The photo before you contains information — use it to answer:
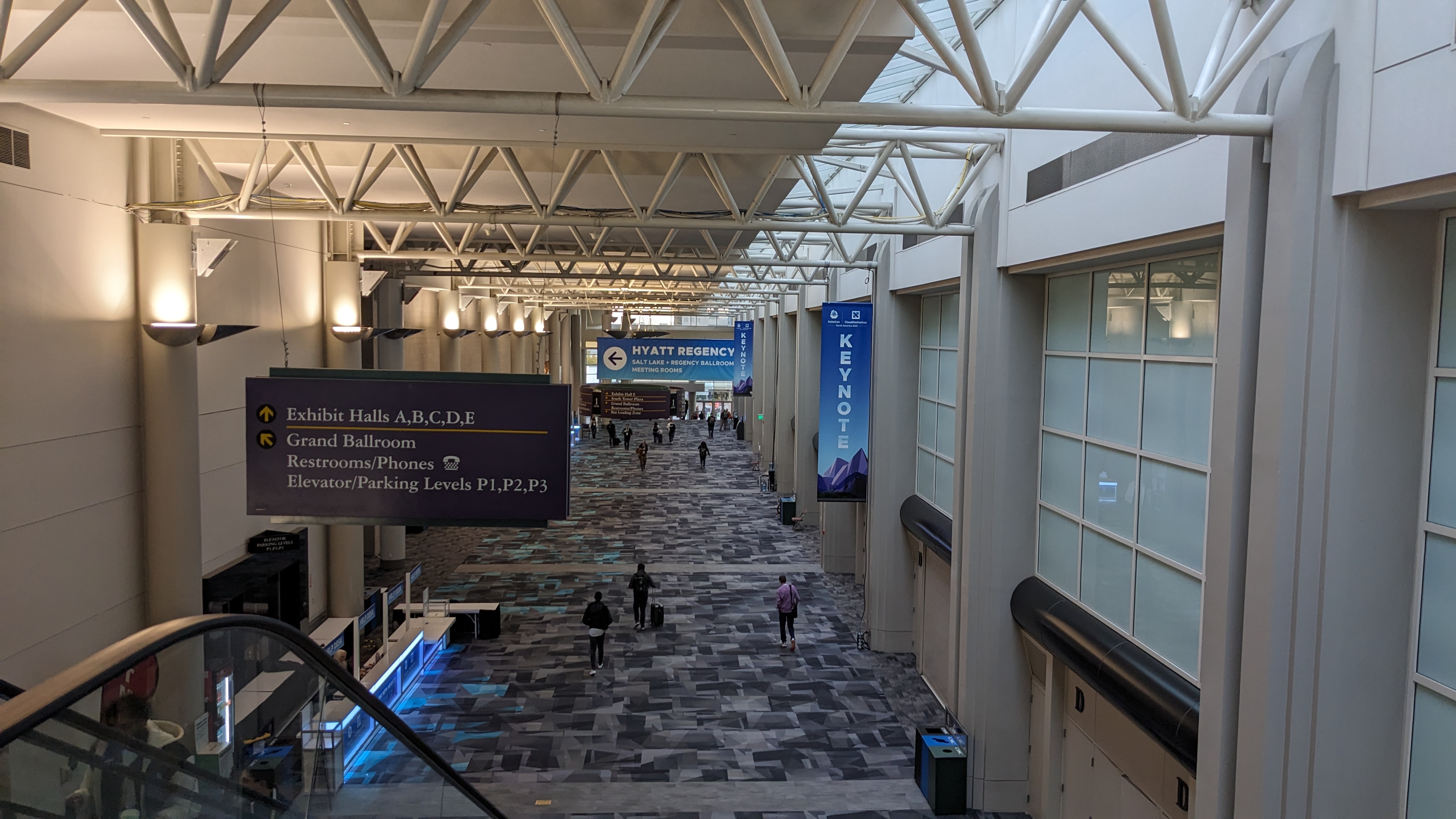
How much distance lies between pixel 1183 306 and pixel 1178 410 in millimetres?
826

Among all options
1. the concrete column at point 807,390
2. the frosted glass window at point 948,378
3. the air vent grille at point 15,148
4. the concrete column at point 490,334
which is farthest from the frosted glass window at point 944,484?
the concrete column at point 490,334

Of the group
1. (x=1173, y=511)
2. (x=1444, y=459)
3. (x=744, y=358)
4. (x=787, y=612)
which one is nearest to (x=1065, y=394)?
(x=1173, y=511)

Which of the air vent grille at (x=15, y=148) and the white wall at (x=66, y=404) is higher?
the air vent grille at (x=15, y=148)

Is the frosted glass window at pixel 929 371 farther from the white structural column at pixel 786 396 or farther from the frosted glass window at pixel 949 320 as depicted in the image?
the white structural column at pixel 786 396

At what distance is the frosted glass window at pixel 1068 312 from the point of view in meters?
9.12

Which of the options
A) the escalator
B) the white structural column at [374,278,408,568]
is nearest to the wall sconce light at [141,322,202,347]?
the escalator

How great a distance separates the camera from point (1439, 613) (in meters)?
4.91

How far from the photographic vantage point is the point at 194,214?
9.62 metres

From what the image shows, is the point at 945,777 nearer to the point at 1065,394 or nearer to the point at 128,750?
the point at 1065,394

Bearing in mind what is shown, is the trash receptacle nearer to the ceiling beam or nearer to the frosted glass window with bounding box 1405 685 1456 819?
the frosted glass window with bounding box 1405 685 1456 819

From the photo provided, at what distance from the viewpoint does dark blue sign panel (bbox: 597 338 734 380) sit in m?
33.2

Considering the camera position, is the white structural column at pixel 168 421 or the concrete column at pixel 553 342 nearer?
the white structural column at pixel 168 421

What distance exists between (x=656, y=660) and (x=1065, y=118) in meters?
11.4

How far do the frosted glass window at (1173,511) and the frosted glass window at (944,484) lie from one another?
5162mm
